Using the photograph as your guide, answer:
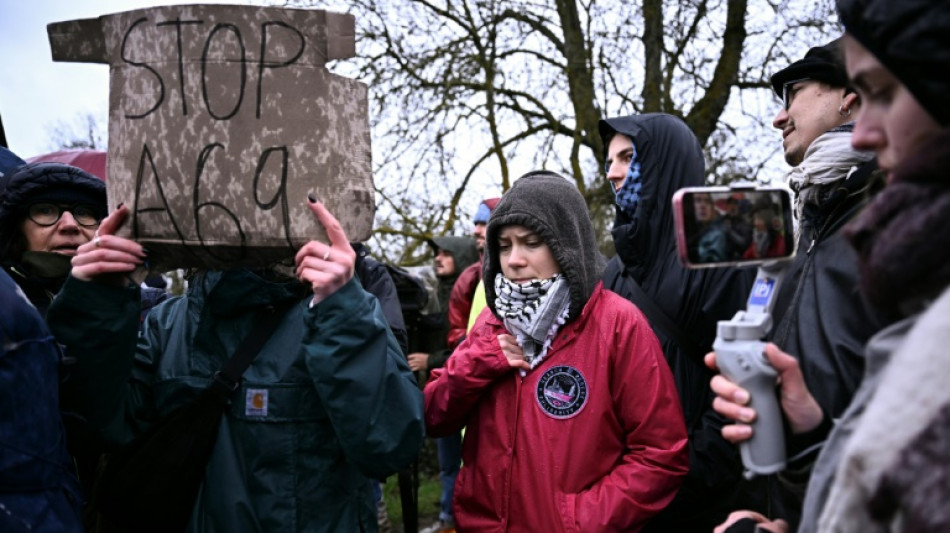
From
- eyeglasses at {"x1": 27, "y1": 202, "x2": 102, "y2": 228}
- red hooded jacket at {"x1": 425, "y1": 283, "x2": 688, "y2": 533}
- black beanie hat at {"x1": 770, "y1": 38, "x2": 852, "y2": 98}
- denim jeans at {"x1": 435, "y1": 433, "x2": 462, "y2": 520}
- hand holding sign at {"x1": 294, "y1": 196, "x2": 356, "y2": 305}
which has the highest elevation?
black beanie hat at {"x1": 770, "y1": 38, "x2": 852, "y2": 98}

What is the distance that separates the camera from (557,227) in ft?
8.02

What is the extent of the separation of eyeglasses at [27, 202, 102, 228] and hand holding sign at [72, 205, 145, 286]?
1018mm

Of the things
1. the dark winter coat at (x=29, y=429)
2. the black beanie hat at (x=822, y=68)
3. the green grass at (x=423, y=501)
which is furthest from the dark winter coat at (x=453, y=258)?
the dark winter coat at (x=29, y=429)

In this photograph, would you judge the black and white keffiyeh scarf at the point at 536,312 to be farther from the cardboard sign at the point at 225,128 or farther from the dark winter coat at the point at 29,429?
the dark winter coat at the point at 29,429

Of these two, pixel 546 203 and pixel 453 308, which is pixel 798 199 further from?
pixel 453 308

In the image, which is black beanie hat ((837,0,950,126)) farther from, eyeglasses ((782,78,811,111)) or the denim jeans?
the denim jeans

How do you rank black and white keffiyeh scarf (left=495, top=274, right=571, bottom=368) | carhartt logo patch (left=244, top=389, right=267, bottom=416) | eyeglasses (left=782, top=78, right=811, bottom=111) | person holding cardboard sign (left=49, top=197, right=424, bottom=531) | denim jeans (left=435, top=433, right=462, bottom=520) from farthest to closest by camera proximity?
1. denim jeans (left=435, top=433, right=462, bottom=520)
2. eyeglasses (left=782, top=78, right=811, bottom=111)
3. black and white keffiyeh scarf (left=495, top=274, right=571, bottom=368)
4. carhartt logo patch (left=244, top=389, right=267, bottom=416)
5. person holding cardboard sign (left=49, top=197, right=424, bottom=531)

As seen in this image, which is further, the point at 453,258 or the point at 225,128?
the point at 453,258

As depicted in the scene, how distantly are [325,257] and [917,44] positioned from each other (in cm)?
121

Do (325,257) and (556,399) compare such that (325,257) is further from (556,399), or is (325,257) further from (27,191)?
(27,191)

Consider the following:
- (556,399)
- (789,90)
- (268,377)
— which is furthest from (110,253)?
(789,90)

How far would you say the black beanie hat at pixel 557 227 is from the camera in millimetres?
2395

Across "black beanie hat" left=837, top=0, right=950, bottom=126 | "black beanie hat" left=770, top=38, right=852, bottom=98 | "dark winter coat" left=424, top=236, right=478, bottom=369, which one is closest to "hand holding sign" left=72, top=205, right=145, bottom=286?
"black beanie hat" left=837, top=0, right=950, bottom=126

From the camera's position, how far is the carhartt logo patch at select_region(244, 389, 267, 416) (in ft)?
6.46
